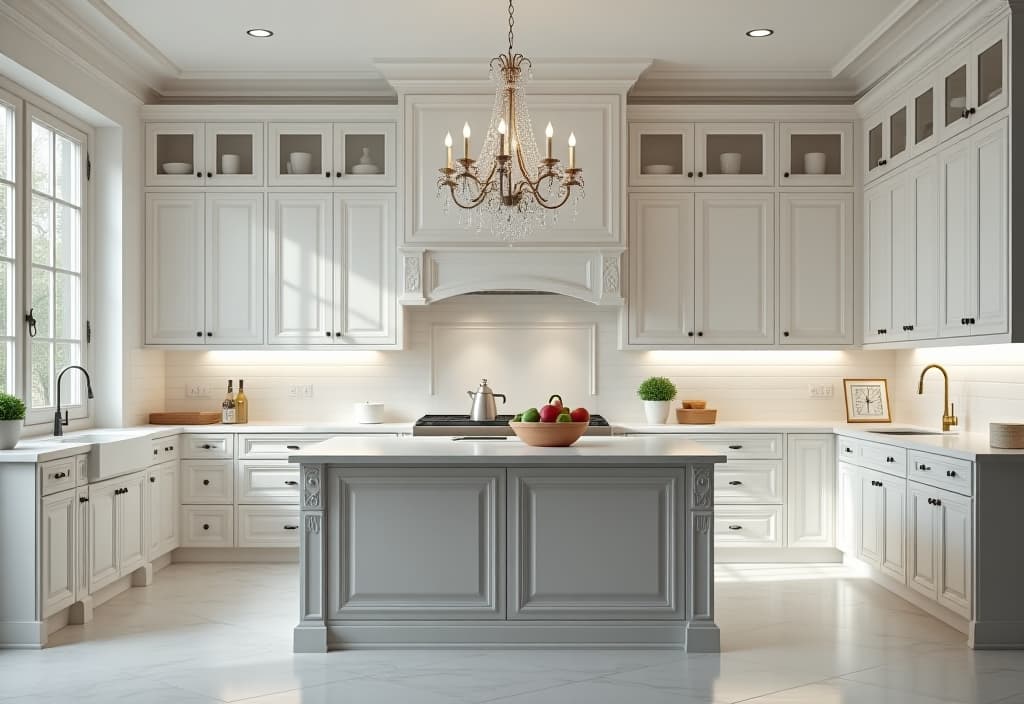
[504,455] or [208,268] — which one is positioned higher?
[208,268]

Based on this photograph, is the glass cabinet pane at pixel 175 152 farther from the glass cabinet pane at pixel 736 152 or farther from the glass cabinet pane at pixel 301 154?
the glass cabinet pane at pixel 736 152

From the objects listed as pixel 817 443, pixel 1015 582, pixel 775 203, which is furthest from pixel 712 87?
pixel 1015 582

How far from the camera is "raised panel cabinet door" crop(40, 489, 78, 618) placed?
4.32 meters

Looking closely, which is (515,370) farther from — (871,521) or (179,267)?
(871,521)

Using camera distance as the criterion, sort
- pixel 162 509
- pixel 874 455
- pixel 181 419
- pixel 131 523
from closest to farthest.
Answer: pixel 131 523 → pixel 874 455 → pixel 162 509 → pixel 181 419

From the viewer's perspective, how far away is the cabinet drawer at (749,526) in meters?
6.05

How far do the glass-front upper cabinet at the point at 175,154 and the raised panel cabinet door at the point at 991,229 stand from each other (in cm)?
447

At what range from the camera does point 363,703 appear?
353cm

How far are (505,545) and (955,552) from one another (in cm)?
207

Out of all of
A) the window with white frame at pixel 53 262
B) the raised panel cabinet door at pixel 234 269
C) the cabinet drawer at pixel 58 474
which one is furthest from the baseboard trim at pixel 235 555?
the cabinet drawer at pixel 58 474

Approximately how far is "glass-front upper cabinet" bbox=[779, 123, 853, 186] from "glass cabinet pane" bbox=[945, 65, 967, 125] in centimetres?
124

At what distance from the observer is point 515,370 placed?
659cm

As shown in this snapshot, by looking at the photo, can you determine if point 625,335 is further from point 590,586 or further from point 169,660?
point 169,660

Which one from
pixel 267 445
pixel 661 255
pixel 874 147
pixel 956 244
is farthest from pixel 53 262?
pixel 874 147
